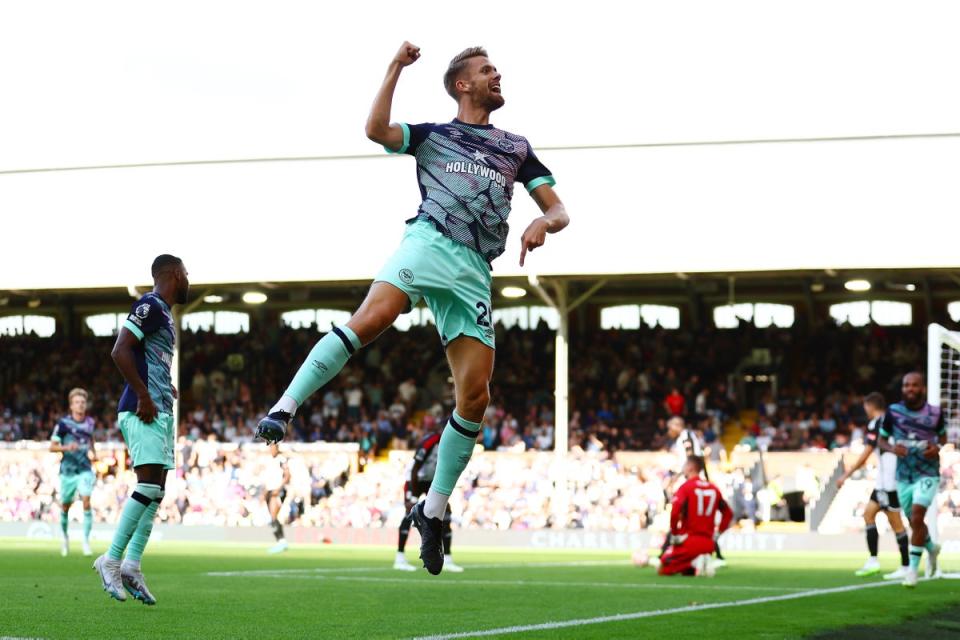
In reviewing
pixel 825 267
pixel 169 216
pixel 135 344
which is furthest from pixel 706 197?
pixel 135 344

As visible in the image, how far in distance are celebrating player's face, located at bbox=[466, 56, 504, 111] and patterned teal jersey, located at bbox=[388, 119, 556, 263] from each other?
0.51ft

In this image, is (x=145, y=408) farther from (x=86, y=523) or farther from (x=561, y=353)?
(x=561, y=353)

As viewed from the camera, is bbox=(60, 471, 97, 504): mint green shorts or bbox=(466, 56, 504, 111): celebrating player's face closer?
bbox=(466, 56, 504, 111): celebrating player's face

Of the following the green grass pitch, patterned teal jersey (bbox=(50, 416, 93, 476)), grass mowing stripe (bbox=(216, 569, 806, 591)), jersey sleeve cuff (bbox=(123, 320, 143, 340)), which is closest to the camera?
the green grass pitch

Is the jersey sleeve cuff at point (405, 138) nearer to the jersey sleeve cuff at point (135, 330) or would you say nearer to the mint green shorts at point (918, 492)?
the jersey sleeve cuff at point (135, 330)

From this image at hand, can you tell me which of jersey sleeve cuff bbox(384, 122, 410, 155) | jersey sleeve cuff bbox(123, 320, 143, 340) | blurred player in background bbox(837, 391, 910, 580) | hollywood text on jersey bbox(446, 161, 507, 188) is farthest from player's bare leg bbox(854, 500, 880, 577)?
jersey sleeve cuff bbox(384, 122, 410, 155)

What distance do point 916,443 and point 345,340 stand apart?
950cm

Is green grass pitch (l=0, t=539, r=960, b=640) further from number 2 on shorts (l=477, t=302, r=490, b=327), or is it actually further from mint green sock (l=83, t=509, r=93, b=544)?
number 2 on shorts (l=477, t=302, r=490, b=327)

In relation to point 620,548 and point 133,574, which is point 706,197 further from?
point 133,574

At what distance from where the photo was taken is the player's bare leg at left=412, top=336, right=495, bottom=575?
7074mm

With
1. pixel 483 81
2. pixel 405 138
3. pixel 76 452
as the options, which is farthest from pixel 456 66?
pixel 76 452

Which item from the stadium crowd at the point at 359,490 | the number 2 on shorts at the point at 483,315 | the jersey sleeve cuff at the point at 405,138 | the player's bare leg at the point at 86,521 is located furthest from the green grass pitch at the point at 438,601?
the stadium crowd at the point at 359,490

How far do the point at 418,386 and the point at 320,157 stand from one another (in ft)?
20.9

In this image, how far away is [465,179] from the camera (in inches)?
280
